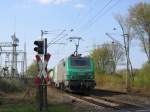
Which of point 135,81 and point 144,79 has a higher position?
point 144,79

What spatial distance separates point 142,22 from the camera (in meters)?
73.1

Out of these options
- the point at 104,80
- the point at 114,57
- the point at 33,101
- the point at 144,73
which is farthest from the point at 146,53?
the point at 33,101

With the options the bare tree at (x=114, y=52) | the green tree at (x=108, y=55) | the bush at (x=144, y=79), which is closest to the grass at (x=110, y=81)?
the bush at (x=144, y=79)

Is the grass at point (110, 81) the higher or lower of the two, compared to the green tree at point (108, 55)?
lower

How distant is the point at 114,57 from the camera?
10200cm

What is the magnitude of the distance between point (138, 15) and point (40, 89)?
53417 millimetres

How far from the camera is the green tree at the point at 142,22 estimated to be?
72375mm

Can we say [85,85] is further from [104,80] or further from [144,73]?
[104,80]

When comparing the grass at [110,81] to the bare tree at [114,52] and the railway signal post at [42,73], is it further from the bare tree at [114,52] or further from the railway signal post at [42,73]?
the railway signal post at [42,73]

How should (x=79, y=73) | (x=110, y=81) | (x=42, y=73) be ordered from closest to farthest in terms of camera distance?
1. (x=42, y=73)
2. (x=79, y=73)
3. (x=110, y=81)

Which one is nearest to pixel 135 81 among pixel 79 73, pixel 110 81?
pixel 110 81

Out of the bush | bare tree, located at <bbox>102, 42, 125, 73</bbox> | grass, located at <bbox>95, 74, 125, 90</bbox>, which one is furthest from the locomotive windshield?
bare tree, located at <bbox>102, 42, 125, 73</bbox>

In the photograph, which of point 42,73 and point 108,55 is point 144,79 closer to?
point 42,73

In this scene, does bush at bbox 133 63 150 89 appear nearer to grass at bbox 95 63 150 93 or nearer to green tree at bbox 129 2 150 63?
grass at bbox 95 63 150 93
